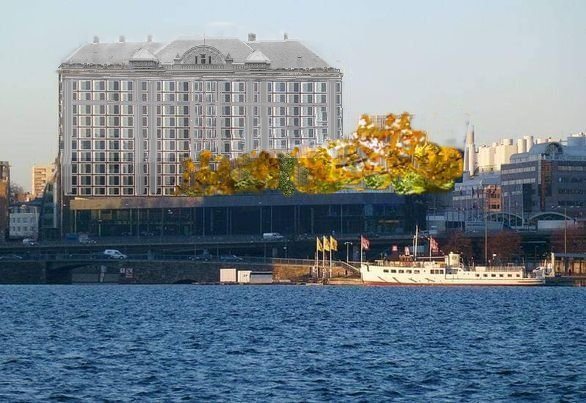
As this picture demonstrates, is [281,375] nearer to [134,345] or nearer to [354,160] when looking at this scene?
[134,345]

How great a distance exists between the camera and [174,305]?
6447 inches

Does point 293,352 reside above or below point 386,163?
below

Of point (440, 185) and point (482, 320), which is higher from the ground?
point (440, 185)

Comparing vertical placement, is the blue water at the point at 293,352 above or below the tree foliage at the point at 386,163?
below

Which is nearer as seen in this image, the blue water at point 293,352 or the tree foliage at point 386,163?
the blue water at point 293,352

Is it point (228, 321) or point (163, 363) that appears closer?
point (163, 363)

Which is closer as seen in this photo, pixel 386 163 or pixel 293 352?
pixel 293 352

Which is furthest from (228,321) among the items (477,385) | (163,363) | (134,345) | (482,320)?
(477,385)

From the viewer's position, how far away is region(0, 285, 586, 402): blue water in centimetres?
8144

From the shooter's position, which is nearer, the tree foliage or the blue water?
the blue water

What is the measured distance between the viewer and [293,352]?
10050 centimetres

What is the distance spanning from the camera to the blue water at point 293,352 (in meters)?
81.4

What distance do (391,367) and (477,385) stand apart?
906 cm

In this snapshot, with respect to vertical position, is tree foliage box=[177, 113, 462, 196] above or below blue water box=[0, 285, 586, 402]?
above
